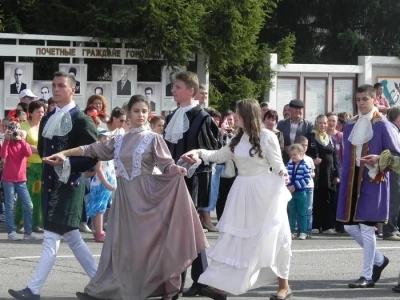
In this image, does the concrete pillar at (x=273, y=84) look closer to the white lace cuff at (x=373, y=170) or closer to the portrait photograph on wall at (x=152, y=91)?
the portrait photograph on wall at (x=152, y=91)

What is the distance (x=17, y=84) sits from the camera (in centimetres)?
1939

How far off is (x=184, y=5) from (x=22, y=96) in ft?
18.1

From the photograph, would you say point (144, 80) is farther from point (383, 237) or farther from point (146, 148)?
point (146, 148)

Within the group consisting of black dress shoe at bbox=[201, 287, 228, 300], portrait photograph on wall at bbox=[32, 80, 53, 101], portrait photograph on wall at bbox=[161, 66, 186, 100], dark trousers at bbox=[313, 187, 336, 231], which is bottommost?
black dress shoe at bbox=[201, 287, 228, 300]

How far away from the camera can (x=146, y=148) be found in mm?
8703

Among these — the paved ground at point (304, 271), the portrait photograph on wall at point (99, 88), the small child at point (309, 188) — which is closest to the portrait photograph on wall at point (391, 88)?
the portrait photograph on wall at point (99, 88)

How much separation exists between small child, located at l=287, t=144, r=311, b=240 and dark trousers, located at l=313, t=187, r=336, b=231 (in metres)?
0.94

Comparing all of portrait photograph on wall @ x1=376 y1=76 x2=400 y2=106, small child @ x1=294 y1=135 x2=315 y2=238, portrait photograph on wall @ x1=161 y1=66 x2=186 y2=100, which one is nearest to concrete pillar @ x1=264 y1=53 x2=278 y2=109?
portrait photograph on wall @ x1=376 y1=76 x2=400 y2=106

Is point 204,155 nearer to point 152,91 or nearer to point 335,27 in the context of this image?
point 152,91

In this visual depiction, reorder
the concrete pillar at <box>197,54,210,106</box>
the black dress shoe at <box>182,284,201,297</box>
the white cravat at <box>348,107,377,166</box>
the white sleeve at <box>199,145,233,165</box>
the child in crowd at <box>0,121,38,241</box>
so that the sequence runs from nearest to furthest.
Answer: the white sleeve at <box>199,145,233,165</box>, the black dress shoe at <box>182,284,201,297</box>, the white cravat at <box>348,107,377,166</box>, the child in crowd at <box>0,121,38,241</box>, the concrete pillar at <box>197,54,210,106</box>

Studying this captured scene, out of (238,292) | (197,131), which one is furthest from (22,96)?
(238,292)

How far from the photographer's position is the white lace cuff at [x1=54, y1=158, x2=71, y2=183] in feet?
28.3

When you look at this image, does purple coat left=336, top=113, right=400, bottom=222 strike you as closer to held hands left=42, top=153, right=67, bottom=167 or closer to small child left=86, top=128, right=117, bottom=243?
held hands left=42, top=153, right=67, bottom=167

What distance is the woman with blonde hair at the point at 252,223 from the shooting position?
8.71 m
